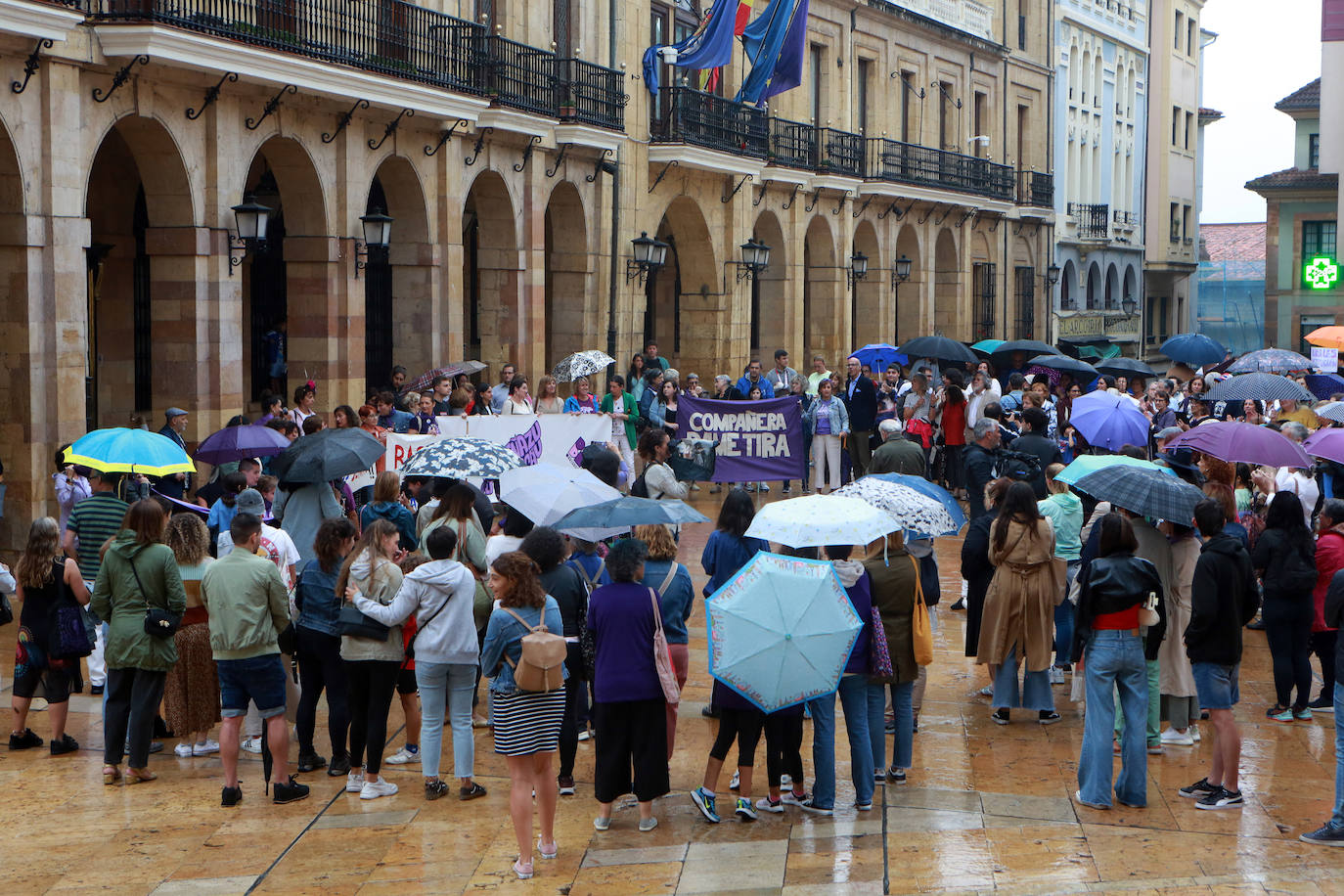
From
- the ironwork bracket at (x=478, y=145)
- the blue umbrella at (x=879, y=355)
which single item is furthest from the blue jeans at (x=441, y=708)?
the blue umbrella at (x=879, y=355)

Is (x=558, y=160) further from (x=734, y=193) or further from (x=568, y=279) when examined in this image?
(x=734, y=193)

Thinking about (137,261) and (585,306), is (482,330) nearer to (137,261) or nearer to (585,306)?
(585,306)

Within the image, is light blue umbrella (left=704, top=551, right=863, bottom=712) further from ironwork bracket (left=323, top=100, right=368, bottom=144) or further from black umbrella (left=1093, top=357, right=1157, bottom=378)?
black umbrella (left=1093, top=357, right=1157, bottom=378)

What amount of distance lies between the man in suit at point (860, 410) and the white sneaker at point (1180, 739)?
10.5 metres

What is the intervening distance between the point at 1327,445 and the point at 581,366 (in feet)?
28.4

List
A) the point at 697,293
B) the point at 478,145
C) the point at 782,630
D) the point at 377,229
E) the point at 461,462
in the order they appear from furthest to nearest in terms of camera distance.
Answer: the point at 697,293 < the point at 478,145 < the point at 377,229 < the point at 461,462 < the point at 782,630

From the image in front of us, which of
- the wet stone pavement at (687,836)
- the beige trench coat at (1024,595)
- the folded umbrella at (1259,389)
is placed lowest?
the wet stone pavement at (687,836)

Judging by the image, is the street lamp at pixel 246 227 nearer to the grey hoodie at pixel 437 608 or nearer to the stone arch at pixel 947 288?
the grey hoodie at pixel 437 608

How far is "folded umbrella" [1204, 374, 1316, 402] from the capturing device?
653 inches

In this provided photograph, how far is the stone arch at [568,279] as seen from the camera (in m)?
24.1

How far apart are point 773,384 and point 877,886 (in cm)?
1491

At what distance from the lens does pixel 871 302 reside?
1405 inches

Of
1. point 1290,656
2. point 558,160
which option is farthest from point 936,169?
point 1290,656

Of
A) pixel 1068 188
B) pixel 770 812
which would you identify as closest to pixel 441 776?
pixel 770 812
